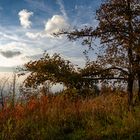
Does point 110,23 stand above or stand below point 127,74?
above

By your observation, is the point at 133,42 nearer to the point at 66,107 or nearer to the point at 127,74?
the point at 127,74

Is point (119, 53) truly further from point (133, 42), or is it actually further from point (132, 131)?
point (132, 131)

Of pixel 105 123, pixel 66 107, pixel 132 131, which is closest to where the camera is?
pixel 132 131

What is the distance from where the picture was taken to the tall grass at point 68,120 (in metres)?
9.28

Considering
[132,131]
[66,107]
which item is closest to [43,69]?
[66,107]

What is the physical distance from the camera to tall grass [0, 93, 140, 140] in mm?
9281

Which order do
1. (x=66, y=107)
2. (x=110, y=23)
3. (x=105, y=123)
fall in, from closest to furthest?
1. (x=105, y=123)
2. (x=66, y=107)
3. (x=110, y=23)

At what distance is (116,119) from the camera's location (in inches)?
417

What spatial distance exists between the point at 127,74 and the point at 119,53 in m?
0.82

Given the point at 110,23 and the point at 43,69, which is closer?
the point at 43,69

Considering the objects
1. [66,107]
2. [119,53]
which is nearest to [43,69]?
[66,107]

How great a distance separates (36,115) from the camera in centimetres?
1070

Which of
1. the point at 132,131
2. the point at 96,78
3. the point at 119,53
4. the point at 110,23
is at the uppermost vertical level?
the point at 110,23

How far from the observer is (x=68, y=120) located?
10867 millimetres
